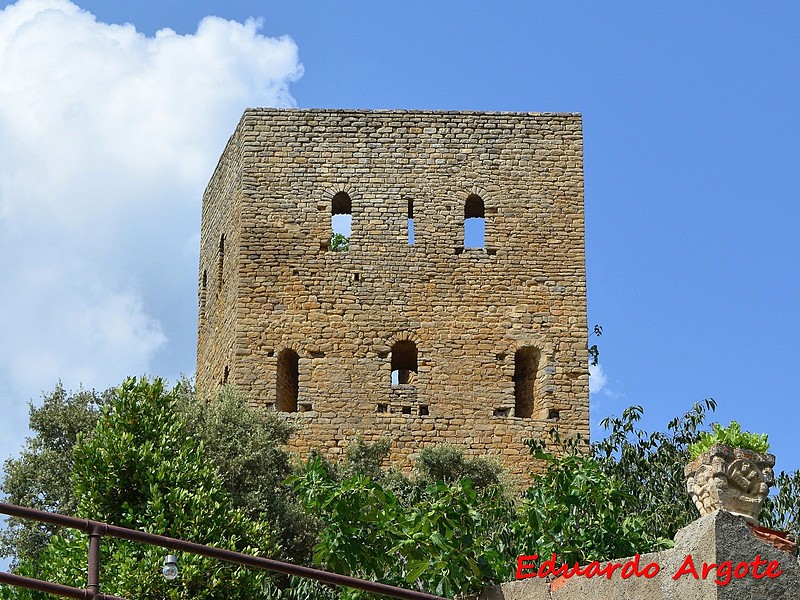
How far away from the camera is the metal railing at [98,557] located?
Answer: 659 centimetres

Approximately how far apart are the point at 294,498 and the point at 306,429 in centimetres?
286

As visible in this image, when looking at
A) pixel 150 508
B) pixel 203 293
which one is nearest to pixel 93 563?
pixel 150 508

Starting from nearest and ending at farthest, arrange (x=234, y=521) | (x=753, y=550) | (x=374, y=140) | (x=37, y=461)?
(x=753, y=550), (x=234, y=521), (x=37, y=461), (x=374, y=140)

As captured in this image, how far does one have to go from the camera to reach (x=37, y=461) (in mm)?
20547

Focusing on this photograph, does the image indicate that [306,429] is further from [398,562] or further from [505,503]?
[398,562]

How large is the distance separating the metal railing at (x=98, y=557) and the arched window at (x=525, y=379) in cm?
1606

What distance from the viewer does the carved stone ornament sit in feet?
23.7

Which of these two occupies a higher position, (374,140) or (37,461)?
(374,140)

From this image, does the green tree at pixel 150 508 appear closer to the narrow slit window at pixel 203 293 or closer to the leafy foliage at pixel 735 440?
the leafy foliage at pixel 735 440

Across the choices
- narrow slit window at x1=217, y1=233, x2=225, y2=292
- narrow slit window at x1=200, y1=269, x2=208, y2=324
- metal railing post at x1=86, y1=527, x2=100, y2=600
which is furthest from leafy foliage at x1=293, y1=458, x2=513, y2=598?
narrow slit window at x1=200, y1=269, x2=208, y2=324

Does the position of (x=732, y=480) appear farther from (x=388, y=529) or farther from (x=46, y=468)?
(x=46, y=468)

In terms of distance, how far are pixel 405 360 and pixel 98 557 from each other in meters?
16.9

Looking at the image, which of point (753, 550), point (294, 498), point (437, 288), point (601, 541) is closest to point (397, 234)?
point (437, 288)

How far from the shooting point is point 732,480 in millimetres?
7250
